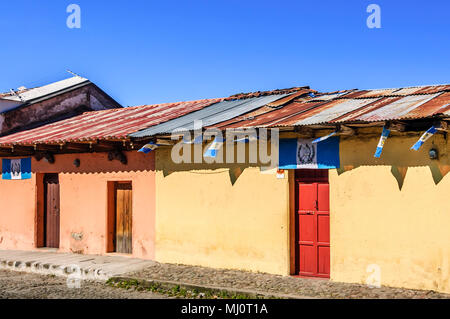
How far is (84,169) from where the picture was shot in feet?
44.2

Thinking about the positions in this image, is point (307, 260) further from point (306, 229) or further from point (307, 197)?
point (307, 197)

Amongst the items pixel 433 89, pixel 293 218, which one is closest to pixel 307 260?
pixel 293 218

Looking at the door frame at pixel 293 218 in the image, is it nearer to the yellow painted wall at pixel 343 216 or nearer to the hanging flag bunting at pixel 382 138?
the yellow painted wall at pixel 343 216

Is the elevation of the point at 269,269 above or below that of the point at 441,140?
below

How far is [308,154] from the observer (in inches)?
386

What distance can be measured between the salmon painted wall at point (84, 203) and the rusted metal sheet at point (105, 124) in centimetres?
67

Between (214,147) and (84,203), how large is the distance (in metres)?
4.91

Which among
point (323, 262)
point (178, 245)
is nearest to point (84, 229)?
point (178, 245)

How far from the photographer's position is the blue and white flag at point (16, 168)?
14.6m

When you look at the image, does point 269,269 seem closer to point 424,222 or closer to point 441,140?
point 424,222

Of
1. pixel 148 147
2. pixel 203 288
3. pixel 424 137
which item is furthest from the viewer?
pixel 148 147

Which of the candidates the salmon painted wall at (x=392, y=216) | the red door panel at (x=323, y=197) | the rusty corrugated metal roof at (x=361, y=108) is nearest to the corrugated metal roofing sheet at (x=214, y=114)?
the rusty corrugated metal roof at (x=361, y=108)
